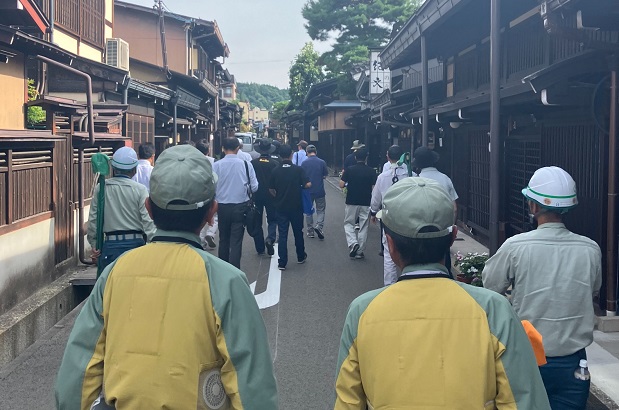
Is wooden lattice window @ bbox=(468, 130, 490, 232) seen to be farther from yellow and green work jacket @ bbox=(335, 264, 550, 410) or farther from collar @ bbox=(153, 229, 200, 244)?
yellow and green work jacket @ bbox=(335, 264, 550, 410)

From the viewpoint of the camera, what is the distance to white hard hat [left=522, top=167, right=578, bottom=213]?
3865 millimetres

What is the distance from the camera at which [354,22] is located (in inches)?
1475

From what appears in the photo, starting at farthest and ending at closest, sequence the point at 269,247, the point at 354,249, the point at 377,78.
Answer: the point at 377,78, the point at 269,247, the point at 354,249

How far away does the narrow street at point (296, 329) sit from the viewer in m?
6.15

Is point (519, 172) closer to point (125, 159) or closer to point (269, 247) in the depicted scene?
point (269, 247)

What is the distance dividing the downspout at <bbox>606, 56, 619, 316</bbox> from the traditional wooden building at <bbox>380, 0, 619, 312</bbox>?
0.01 meters

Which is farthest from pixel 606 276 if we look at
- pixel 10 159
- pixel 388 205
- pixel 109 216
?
pixel 10 159

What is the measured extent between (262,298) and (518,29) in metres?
6.07

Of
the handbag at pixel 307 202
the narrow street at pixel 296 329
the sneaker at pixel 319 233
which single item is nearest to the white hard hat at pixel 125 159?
the narrow street at pixel 296 329

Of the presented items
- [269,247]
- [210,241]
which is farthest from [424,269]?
[210,241]

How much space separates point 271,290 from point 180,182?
7.34m

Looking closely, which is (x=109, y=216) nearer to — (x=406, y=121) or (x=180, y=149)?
(x=180, y=149)

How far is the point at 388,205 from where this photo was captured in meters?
2.51

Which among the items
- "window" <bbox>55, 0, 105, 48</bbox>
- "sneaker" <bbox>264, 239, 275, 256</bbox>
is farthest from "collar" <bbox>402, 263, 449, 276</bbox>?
"window" <bbox>55, 0, 105, 48</bbox>
